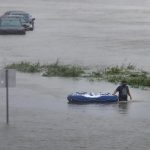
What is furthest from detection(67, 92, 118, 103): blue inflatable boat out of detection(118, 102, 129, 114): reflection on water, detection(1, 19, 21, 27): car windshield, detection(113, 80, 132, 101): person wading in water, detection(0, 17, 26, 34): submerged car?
detection(1, 19, 21, 27): car windshield

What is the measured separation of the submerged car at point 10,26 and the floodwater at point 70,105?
0.66 m

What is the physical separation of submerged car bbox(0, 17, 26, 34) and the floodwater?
2.18 ft

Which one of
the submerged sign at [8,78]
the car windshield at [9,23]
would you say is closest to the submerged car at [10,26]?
the car windshield at [9,23]

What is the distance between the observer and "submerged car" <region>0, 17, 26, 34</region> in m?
61.3

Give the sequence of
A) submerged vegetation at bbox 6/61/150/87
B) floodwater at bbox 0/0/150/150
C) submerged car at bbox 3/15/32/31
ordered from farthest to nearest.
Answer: submerged car at bbox 3/15/32/31
submerged vegetation at bbox 6/61/150/87
floodwater at bbox 0/0/150/150

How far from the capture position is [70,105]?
1154 inches

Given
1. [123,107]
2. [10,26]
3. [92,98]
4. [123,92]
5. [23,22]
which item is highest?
[23,22]

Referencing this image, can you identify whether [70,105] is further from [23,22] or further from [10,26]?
[23,22]

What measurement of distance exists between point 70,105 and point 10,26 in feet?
110

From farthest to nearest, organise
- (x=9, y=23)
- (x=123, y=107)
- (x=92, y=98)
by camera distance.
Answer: (x=9, y=23), (x=92, y=98), (x=123, y=107)

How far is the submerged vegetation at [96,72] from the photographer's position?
3603 cm

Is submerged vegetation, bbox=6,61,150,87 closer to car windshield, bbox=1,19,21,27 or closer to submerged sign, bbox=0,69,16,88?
submerged sign, bbox=0,69,16,88

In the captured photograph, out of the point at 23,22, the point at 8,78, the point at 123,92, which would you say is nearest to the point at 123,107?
the point at 123,92

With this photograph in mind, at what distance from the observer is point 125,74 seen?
3850 centimetres
